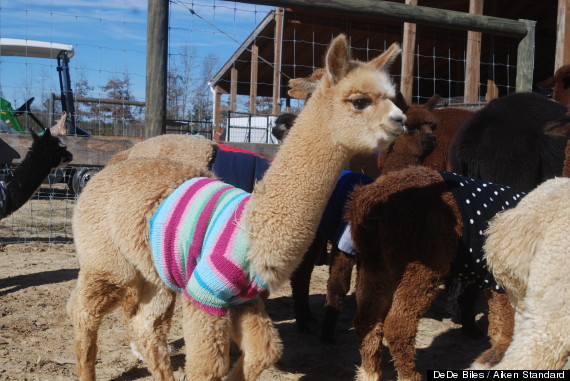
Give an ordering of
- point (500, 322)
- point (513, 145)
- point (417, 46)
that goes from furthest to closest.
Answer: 1. point (417, 46)
2. point (513, 145)
3. point (500, 322)

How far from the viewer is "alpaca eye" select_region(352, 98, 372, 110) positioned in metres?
2.55

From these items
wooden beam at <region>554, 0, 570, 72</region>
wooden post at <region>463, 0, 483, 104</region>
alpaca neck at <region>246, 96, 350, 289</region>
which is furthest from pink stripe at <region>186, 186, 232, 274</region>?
wooden post at <region>463, 0, 483, 104</region>

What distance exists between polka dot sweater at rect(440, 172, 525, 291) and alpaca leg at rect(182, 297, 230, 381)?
4.55 ft

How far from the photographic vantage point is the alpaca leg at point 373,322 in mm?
3006

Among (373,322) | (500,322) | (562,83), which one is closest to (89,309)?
(373,322)

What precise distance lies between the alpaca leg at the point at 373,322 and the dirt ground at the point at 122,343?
1.81ft

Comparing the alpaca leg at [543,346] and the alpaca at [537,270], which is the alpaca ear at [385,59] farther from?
the alpaca leg at [543,346]

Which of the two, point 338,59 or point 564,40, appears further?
point 564,40

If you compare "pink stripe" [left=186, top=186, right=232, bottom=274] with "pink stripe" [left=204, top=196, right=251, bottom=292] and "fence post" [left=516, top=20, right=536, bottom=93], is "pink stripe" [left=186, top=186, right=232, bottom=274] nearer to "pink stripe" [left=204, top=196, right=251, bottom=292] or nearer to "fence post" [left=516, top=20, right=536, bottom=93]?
"pink stripe" [left=204, top=196, right=251, bottom=292]

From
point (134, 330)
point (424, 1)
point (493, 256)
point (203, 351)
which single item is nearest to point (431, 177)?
point (493, 256)

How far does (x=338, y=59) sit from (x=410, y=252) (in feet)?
3.71

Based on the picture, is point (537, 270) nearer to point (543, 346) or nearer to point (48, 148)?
point (543, 346)

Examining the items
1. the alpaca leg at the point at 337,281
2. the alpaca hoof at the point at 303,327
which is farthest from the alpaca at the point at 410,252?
the alpaca hoof at the point at 303,327

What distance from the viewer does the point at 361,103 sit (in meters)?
2.55
